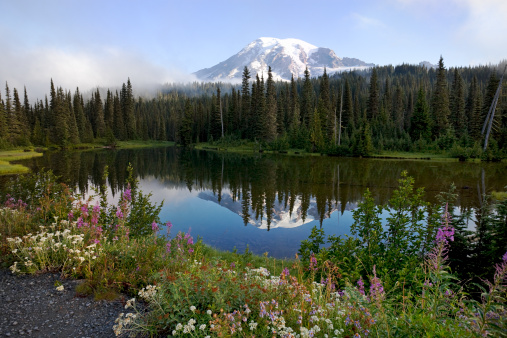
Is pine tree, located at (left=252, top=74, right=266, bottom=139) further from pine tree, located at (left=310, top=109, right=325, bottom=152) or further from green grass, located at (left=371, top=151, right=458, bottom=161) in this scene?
green grass, located at (left=371, top=151, right=458, bottom=161)

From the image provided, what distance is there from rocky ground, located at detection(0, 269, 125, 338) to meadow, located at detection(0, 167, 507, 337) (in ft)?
0.74

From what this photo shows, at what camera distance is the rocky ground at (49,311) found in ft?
13.9

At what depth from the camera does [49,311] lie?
4.71 m

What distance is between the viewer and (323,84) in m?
79.2

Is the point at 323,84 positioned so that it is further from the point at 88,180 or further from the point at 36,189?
the point at 36,189

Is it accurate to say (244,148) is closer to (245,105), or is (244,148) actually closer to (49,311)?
(245,105)

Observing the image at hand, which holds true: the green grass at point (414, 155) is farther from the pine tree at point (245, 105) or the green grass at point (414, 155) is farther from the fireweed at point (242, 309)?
the fireweed at point (242, 309)

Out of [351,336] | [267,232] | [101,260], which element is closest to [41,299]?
[101,260]

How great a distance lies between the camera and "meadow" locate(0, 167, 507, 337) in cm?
316

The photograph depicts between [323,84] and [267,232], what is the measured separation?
72.4 meters

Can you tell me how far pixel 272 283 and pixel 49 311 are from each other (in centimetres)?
355

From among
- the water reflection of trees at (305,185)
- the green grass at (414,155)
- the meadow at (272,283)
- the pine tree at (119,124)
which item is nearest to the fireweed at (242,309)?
the meadow at (272,283)

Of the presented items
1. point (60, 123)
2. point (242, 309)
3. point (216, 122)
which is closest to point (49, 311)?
point (242, 309)

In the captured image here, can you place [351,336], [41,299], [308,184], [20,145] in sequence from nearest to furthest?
[351,336] → [41,299] → [308,184] → [20,145]
